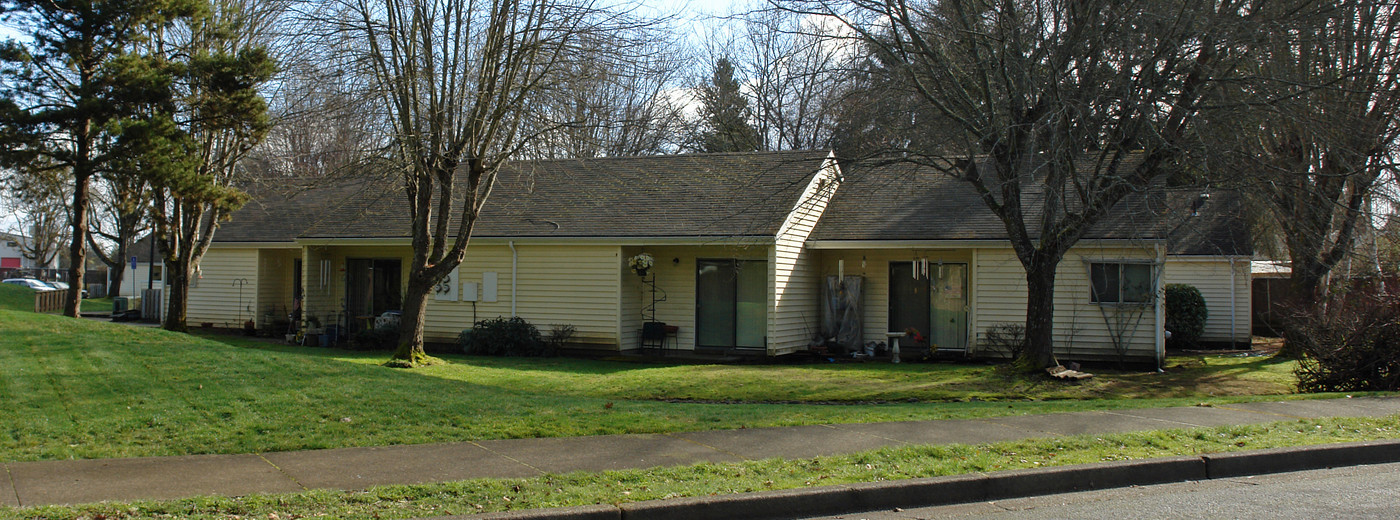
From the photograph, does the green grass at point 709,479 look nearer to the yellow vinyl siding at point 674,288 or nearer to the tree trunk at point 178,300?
the yellow vinyl siding at point 674,288

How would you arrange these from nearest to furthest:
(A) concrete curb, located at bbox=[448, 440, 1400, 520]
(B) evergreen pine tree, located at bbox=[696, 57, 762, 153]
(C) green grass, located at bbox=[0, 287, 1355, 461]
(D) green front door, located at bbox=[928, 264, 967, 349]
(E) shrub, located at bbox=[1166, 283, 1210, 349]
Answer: (A) concrete curb, located at bbox=[448, 440, 1400, 520] → (C) green grass, located at bbox=[0, 287, 1355, 461] → (D) green front door, located at bbox=[928, 264, 967, 349] → (E) shrub, located at bbox=[1166, 283, 1210, 349] → (B) evergreen pine tree, located at bbox=[696, 57, 762, 153]

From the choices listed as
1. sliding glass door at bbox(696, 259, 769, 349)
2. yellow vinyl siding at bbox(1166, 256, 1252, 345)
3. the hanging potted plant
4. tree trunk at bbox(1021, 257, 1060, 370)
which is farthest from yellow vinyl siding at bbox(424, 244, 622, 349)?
yellow vinyl siding at bbox(1166, 256, 1252, 345)

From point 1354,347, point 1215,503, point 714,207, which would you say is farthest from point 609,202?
point 1215,503

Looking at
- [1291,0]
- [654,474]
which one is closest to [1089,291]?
[1291,0]

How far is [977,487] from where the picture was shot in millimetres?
7121

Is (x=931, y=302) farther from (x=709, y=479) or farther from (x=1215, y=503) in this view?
(x=709, y=479)

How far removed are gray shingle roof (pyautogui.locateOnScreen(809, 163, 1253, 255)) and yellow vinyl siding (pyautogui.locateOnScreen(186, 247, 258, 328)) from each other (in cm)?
1452

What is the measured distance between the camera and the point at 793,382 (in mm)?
14898

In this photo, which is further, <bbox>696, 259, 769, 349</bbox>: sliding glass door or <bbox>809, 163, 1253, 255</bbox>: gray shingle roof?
<bbox>696, 259, 769, 349</bbox>: sliding glass door

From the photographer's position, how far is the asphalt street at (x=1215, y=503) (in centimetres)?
650

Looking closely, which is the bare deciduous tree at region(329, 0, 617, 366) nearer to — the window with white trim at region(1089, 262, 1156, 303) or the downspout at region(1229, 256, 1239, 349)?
the window with white trim at region(1089, 262, 1156, 303)

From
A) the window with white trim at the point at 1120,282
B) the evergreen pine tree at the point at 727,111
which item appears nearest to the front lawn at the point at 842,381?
the window with white trim at the point at 1120,282

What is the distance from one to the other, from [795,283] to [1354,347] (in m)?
9.38

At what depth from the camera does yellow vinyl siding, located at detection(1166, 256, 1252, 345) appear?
2206 cm
